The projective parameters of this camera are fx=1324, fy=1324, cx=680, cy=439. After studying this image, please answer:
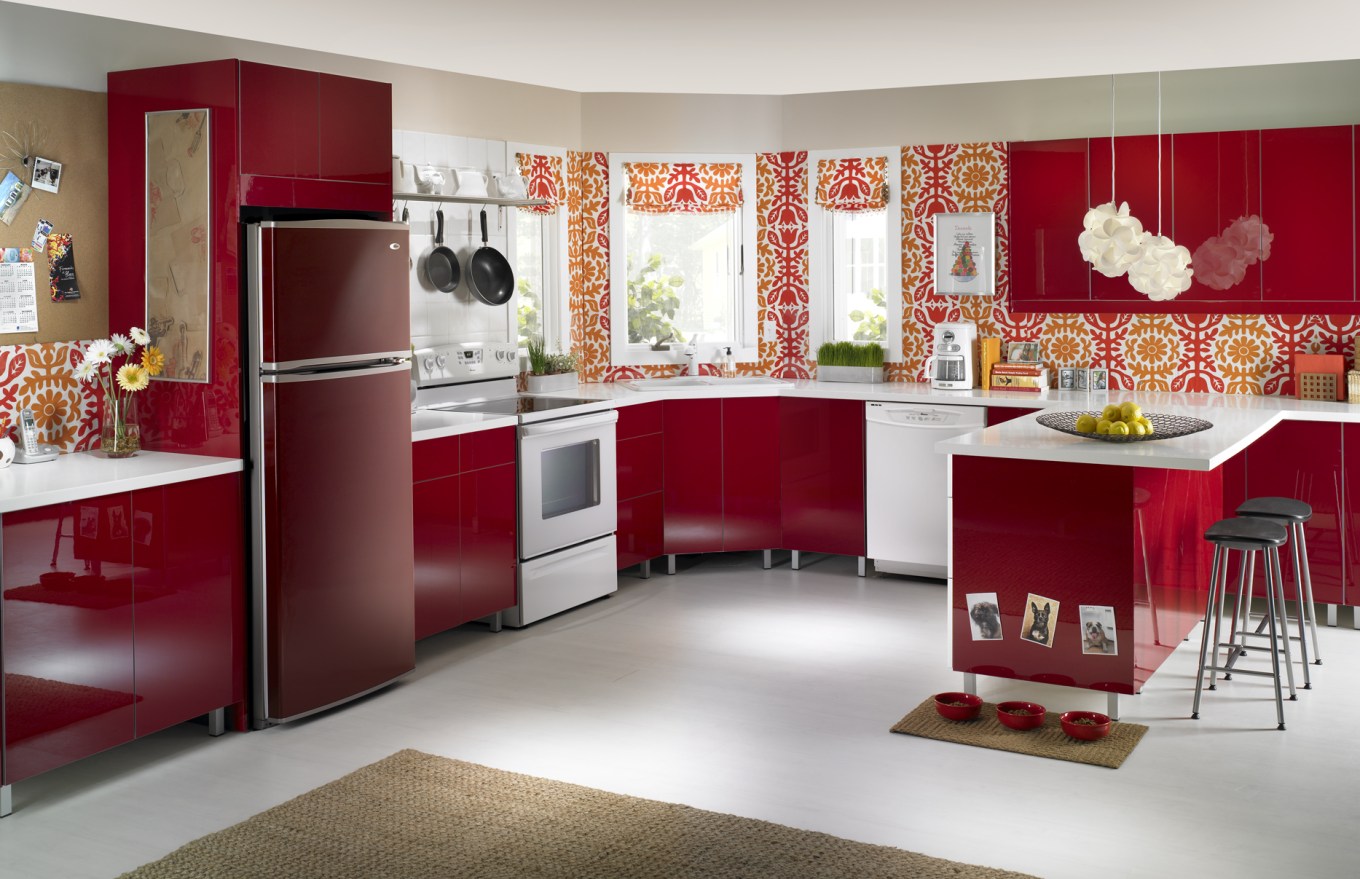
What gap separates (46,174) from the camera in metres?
4.38

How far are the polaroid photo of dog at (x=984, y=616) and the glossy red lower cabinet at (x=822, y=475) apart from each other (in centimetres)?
204

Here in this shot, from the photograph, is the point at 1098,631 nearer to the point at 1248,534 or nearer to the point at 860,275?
the point at 1248,534

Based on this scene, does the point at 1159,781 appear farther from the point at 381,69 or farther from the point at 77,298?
the point at 381,69

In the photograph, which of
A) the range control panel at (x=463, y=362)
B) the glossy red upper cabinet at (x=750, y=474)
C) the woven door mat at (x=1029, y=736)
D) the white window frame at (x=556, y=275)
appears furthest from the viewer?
the white window frame at (x=556, y=275)

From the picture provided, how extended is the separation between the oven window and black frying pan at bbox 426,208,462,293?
3.17ft

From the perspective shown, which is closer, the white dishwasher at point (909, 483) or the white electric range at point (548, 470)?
the white electric range at point (548, 470)

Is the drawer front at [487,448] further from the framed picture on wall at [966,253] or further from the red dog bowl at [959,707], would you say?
the framed picture on wall at [966,253]

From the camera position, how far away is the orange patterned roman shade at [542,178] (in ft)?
22.1

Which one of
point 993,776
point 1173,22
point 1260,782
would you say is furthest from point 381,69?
point 1260,782

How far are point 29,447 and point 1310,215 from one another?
209 inches

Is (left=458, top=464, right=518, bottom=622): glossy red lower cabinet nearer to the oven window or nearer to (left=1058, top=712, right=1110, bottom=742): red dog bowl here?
the oven window

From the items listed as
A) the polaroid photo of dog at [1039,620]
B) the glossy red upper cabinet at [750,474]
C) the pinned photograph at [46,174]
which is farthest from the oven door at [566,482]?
the polaroid photo of dog at [1039,620]

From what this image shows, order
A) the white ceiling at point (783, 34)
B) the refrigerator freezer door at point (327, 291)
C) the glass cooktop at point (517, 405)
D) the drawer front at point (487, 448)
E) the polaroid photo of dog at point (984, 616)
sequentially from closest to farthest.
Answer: the white ceiling at point (783, 34) → the refrigerator freezer door at point (327, 291) → the polaroid photo of dog at point (984, 616) → the drawer front at point (487, 448) → the glass cooktop at point (517, 405)

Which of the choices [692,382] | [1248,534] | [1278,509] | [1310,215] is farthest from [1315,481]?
[692,382]
